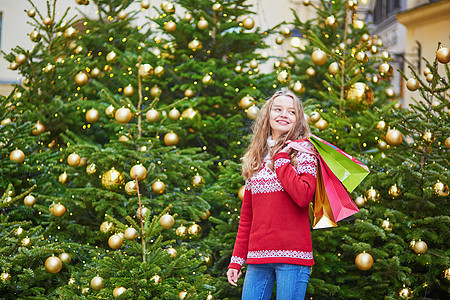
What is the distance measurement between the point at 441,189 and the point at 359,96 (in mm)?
1156

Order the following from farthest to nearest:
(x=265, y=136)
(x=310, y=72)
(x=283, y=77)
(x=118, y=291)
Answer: (x=310, y=72) < (x=283, y=77) < (x=118, y=291) < (x=265, y=136)

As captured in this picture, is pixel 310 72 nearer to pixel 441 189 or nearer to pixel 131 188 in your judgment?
pixel 441 189

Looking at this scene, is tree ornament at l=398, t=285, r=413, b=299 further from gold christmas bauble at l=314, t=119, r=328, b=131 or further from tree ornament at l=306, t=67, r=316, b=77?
tree ornament at l=306, t=67, r=316, b=77

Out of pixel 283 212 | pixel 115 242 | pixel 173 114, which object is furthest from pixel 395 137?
pixel 115 242

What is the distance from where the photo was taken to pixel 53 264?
11.5 feet

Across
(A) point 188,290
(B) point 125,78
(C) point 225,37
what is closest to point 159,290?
(A) point 188,290

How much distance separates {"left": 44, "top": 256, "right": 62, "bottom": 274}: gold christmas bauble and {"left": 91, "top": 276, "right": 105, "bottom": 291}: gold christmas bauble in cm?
57

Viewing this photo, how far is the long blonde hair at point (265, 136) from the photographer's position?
263 cm

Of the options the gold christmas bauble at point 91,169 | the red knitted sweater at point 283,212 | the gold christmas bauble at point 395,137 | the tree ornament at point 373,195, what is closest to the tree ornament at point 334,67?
the gold christmas bauble at point 395,137

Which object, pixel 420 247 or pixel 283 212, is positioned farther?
pixel 420 247

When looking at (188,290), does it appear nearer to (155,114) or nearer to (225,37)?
(155,114)

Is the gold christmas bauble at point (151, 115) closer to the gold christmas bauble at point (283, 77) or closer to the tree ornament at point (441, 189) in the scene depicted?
the gold christmas bauble at point (283, 77)

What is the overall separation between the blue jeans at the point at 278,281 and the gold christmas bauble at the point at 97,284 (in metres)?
1.12

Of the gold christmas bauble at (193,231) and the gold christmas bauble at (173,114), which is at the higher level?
the gold christmas bauble at (173,114)
